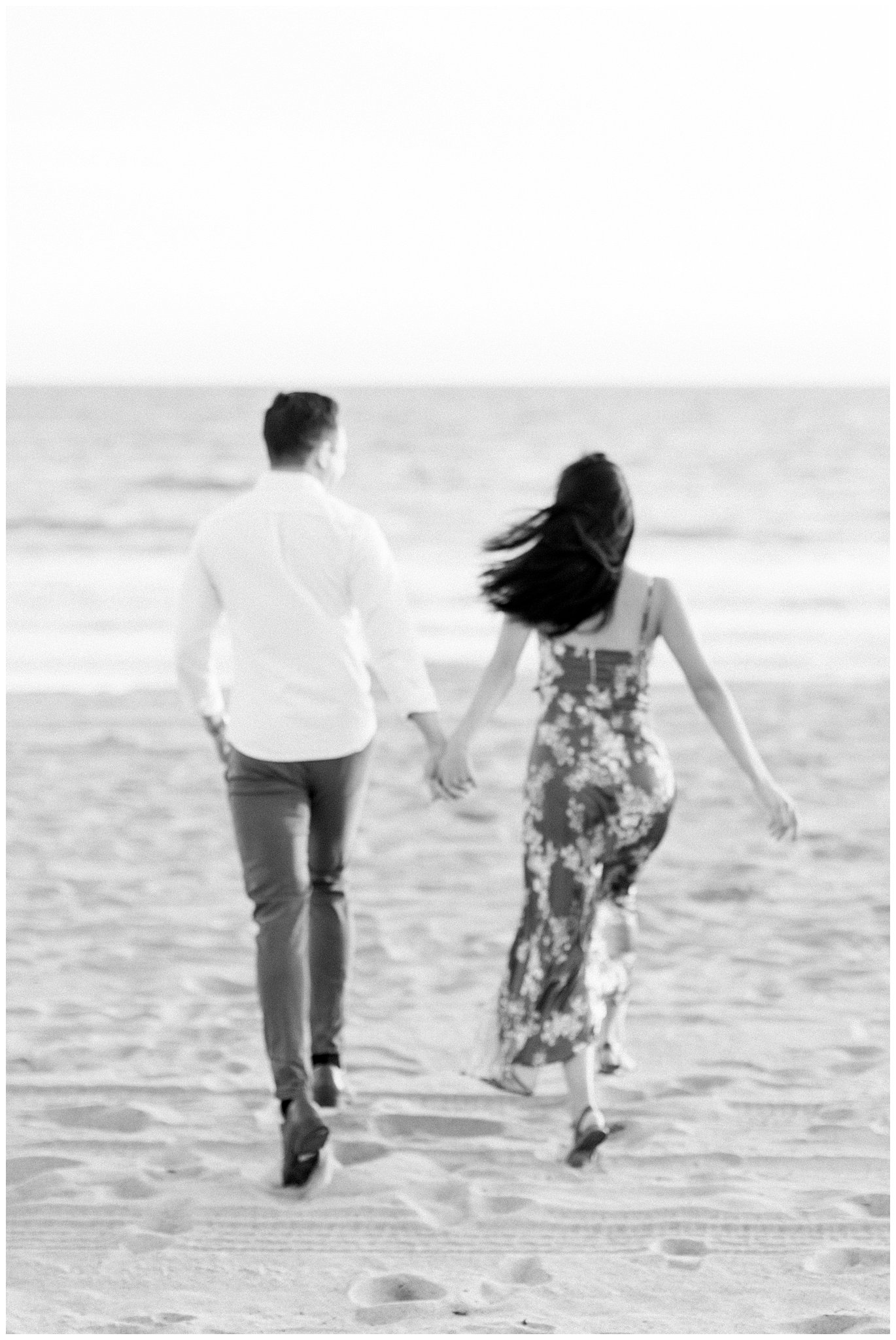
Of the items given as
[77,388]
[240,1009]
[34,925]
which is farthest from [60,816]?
[77,388]

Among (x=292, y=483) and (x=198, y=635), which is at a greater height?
(x=292, y=483)

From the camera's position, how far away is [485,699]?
4.17m

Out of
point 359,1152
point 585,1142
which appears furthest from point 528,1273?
point 359,1152

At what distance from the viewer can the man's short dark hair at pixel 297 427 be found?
4164 mm

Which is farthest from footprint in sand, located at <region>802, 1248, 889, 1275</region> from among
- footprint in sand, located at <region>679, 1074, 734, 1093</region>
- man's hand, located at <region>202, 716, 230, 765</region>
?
man's hand, located at <region>202, 716, 230, 765</region>

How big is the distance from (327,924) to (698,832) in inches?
139

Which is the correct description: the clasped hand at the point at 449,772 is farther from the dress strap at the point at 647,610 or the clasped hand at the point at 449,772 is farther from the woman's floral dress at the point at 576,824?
the dress strap at the point at 647,610

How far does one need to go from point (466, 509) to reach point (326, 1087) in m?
25.3

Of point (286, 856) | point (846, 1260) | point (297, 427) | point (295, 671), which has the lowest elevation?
point (846, 1260)

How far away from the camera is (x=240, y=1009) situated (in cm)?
520

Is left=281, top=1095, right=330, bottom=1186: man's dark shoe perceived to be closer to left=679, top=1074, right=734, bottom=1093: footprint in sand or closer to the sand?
the sand

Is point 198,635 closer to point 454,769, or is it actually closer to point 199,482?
point 454,769

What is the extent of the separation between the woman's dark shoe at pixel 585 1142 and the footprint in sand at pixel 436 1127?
0.28m

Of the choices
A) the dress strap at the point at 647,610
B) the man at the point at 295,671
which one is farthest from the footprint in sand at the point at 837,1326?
the dress strap at the point at 647,610
